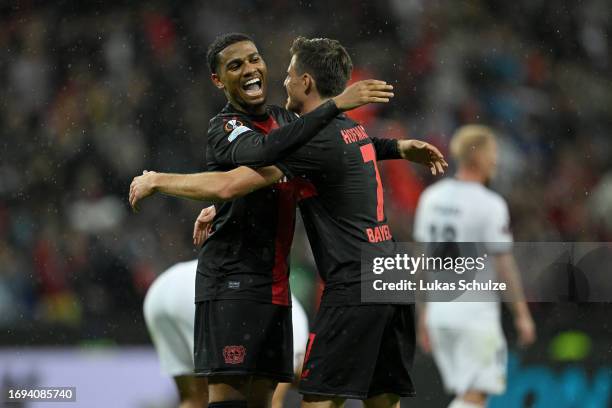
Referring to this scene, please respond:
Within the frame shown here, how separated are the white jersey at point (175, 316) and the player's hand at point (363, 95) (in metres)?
1.65

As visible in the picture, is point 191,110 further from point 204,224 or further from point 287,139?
point 287,139

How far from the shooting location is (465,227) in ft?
20.0

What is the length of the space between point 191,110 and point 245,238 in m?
4.58

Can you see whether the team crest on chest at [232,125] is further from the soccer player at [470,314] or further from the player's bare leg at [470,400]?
the player's bare leg at [470,400]

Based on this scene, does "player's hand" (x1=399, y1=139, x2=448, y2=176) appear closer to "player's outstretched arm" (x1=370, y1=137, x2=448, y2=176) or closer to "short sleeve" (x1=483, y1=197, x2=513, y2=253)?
"player's outstretched arm" (x1=370, y1=137, x2=448, y2=176)

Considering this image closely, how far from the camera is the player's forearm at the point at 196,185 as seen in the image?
3.65 meters

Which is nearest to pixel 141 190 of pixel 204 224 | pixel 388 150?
pixel 204 224

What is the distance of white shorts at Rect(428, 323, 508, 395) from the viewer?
5.98m

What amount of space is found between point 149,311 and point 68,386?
3.72 feet

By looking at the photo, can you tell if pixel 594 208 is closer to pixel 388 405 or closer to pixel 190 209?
pixel 190 209

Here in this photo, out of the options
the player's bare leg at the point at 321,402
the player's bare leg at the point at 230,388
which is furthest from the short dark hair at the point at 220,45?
the player's bare leg at the point at 321,402

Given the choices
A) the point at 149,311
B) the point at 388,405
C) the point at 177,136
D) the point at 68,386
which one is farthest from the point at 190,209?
the point at 388,405

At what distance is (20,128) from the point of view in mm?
8570

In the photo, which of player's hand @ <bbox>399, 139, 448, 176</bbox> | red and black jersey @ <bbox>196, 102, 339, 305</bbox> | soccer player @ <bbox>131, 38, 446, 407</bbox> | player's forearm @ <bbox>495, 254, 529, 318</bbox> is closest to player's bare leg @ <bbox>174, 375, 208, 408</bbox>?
red and black jersey @ <bbox>196, 102, 339, 305</bbox>
